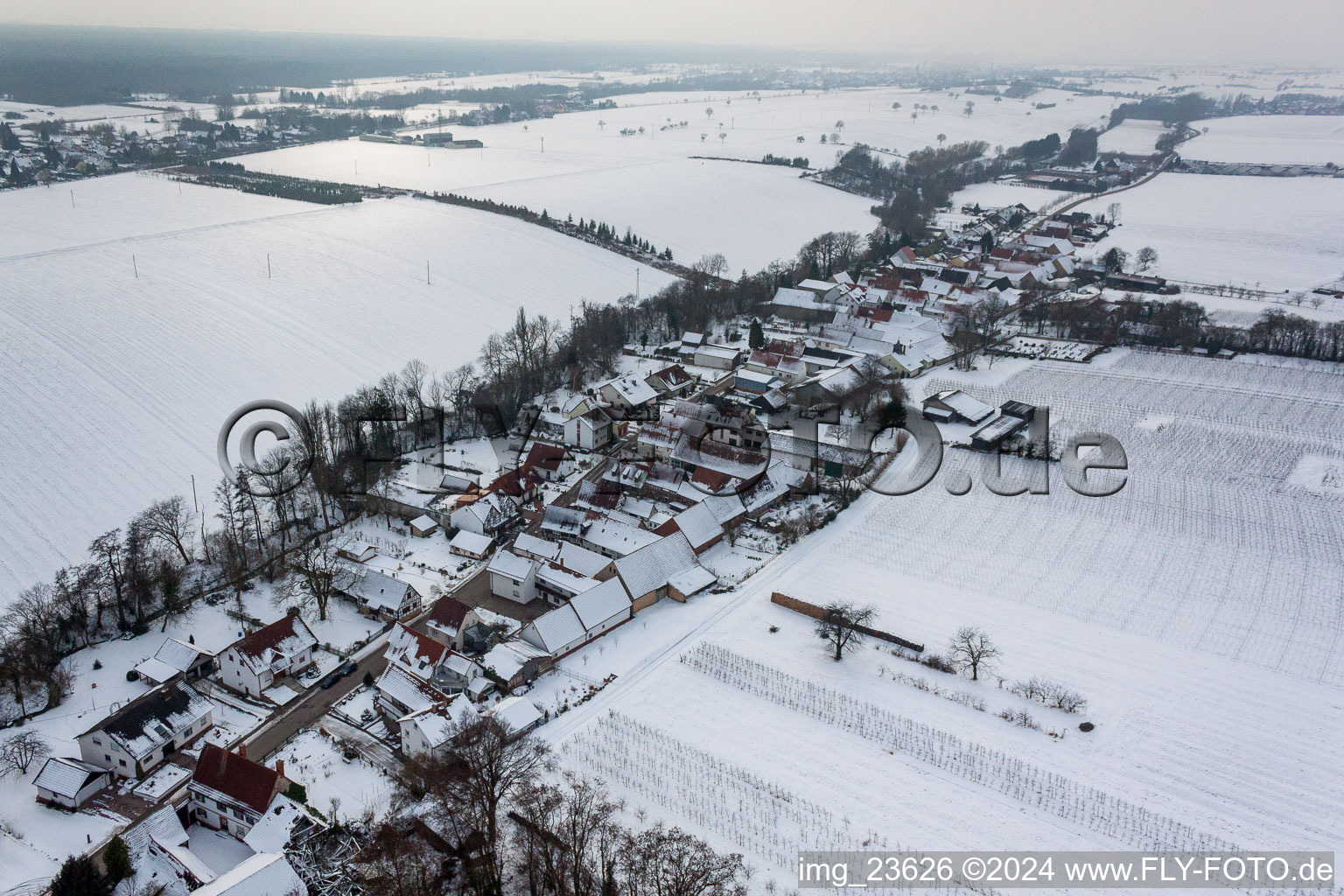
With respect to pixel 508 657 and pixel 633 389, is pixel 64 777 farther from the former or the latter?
pixel 633 389

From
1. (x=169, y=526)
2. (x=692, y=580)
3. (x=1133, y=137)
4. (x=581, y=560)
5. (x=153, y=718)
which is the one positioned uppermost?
(x=1133, y=137)

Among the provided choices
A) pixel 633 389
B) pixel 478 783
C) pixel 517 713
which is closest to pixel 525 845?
pixel 478 783

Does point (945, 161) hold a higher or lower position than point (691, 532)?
higher

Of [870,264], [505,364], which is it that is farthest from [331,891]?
[870,264]

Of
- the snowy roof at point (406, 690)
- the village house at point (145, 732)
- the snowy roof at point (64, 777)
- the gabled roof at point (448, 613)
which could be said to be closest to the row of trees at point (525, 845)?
Answer: the snowy roof at point (406, 690)

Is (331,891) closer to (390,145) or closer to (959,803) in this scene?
(959,803)

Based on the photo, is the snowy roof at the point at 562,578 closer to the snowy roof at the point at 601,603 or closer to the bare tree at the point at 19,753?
the snowy roof at the point at 601,603

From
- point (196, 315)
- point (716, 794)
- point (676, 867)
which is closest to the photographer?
point (676, 867)

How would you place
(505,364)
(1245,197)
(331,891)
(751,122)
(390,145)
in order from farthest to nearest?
(751,122), (390,145), (1245,197), (505,364), (331,891)
